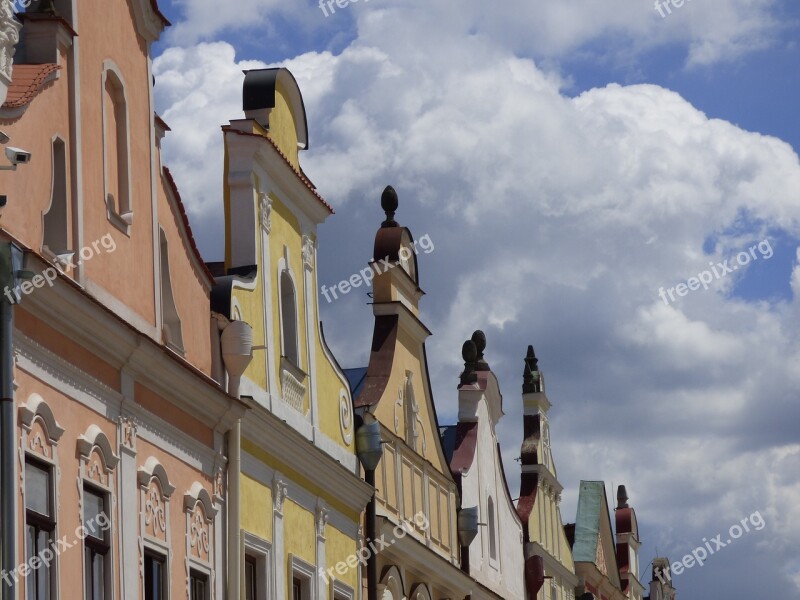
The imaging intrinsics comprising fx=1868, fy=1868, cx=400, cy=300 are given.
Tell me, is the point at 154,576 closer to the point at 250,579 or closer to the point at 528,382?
the point at 250,579

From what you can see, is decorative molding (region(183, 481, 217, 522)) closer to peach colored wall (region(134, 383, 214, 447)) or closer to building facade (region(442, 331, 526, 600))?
peach colored wall (region(134, 383, 214, 447))

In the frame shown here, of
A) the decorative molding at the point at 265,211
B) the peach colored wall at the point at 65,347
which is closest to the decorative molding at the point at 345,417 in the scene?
the decorative molding at the point at 265,211

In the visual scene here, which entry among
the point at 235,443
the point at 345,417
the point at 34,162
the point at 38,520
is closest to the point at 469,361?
the point at 345,417

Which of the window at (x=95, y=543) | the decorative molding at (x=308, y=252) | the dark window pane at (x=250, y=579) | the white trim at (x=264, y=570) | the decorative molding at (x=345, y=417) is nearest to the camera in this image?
the window at (x=95, y=543)

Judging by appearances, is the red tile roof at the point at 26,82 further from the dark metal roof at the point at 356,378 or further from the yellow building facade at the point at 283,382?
the dark metal roof at the point at 356,378

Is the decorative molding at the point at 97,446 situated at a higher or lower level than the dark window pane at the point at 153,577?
Answer: higher

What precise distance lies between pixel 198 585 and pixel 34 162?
583 cm

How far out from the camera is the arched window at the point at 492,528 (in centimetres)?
3575

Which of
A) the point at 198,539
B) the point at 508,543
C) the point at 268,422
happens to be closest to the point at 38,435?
the point at 198,539

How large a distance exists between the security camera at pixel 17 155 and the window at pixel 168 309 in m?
4.98

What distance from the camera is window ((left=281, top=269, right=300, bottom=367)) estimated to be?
25.0 metres

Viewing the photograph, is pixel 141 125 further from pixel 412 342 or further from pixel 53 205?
pixel 412 342

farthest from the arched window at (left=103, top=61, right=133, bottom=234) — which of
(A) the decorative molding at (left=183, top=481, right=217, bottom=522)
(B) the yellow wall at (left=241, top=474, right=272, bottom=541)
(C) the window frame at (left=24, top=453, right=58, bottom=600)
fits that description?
(B) the yellow wall at (left=241, top=474, right=272, bottom=541)

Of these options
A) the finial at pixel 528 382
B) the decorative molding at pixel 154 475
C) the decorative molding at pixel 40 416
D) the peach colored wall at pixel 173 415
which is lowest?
the decorative molding at pixel 40 416
